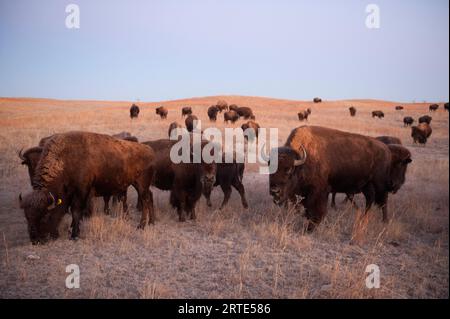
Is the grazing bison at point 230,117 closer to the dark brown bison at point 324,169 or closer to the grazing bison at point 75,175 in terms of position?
the dark brown bison at point 324,169

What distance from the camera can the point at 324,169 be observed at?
6828mm

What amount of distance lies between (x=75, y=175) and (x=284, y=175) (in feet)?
12.3

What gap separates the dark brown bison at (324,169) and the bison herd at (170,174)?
0.02 m

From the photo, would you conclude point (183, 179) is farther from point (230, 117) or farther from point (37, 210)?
point (230, 117)

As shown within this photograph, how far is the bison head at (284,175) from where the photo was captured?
623 centimetres

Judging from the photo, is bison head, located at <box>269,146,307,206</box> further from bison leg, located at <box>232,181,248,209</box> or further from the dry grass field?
bison leg, located at <box>232,181,248,209</box>

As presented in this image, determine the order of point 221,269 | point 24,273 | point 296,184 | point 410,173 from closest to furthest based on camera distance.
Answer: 1. point 24,273
2. point 221,269
3. point 296,184
4. point 410,173

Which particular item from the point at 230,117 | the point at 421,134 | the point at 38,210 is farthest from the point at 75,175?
the point at 230,117

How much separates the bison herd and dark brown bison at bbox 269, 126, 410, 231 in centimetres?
2

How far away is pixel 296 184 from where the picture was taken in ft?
21.8

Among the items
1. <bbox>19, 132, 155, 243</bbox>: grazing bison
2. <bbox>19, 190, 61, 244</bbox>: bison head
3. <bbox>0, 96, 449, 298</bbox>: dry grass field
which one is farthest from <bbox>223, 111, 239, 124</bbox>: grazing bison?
Answer: <bbox>19, 190, 61, 244</bbox>: bison head
